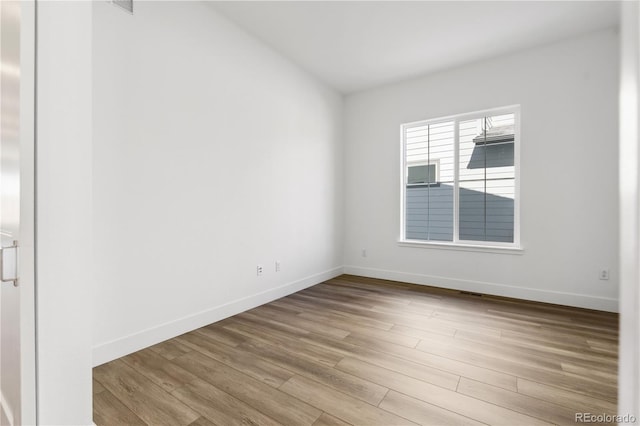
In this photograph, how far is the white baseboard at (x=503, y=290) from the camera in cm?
309

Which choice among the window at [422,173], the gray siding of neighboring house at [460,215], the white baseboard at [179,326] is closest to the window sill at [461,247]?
the gray siding of neighboring house at [460,215]

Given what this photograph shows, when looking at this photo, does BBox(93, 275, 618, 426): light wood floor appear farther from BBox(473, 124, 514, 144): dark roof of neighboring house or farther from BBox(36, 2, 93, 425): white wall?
BBox(473, 124, 514, 144): dark roof of neighboring house

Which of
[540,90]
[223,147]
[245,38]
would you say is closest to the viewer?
[223,147]

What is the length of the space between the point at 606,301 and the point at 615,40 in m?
2.64

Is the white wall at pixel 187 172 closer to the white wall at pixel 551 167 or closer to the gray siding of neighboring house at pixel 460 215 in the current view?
the gray siding of neighboring house at pixel 460 215

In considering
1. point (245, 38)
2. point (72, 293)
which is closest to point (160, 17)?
point (245, 38)

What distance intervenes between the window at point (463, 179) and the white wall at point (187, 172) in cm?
168

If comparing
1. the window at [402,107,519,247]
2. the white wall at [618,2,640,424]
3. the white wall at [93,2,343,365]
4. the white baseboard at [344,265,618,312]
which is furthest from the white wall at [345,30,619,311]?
the white wall at [618,2,640,424]

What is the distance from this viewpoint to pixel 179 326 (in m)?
2.50

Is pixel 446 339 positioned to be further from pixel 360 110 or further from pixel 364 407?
pixel 360 110

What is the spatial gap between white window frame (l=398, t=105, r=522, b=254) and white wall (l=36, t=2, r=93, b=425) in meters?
3.80

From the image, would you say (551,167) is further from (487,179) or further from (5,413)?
(5,413)

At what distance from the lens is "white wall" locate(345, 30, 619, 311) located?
120 inches

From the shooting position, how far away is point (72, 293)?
1085 mm
